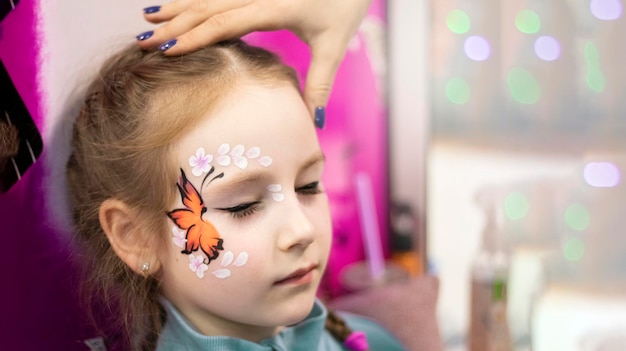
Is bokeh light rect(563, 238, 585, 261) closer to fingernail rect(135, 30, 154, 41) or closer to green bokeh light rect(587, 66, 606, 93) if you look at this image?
green bokeh light rect(587, 66, 606, 93)

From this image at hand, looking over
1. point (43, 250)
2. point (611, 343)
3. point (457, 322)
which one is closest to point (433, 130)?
point (457, 322)

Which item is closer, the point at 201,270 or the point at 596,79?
the point at 201,270

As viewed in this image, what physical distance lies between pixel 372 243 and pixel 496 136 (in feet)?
1.04

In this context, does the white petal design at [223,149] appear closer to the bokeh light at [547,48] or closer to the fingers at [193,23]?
the fingers at [193,23]

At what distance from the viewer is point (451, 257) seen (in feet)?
4.05

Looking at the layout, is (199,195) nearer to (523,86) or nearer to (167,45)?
(167,45)

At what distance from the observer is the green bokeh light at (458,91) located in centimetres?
116

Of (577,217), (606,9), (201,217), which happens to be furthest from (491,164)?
(201,217)

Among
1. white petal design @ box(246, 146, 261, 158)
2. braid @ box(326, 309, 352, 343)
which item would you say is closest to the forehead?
white petal design @ box(246, 146, 261, 158)

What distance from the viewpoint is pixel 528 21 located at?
1.09m

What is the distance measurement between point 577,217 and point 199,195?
804 millimetres

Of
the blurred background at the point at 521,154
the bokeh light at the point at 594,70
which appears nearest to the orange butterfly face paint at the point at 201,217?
the blurred background at the point at 521,154

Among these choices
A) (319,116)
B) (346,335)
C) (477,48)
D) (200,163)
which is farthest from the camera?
(477,48)

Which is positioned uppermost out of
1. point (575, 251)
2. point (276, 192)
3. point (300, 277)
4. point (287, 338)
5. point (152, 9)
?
point (152, 9)
